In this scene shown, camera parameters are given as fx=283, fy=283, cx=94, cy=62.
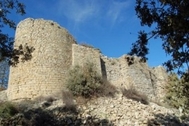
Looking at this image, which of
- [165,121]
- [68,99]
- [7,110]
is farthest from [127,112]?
[7,110]

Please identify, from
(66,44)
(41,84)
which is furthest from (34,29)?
(41,84)

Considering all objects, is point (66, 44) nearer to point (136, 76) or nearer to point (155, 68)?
point (136, 76)

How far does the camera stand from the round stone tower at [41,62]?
1648cm

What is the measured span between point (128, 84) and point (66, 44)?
19.7 feet

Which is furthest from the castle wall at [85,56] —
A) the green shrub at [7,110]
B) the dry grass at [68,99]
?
the green shrub at [7,110]

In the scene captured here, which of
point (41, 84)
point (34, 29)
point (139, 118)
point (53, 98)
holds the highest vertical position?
point (34, 29)

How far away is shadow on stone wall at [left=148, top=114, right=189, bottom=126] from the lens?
42.6ft

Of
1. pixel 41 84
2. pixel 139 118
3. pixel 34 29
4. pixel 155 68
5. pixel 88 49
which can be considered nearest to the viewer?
pixel 139 118

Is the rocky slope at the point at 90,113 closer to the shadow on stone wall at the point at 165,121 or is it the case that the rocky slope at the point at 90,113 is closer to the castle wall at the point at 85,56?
the shadow on stone wall at the point at 165,121

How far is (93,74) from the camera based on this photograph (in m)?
16.7

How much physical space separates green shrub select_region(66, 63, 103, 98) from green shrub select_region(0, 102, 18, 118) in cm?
351

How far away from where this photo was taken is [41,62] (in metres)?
17.1

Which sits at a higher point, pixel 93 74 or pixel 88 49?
pixel 88 49

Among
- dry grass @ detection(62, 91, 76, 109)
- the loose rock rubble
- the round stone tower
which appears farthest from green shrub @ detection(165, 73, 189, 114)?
the round stone tower
